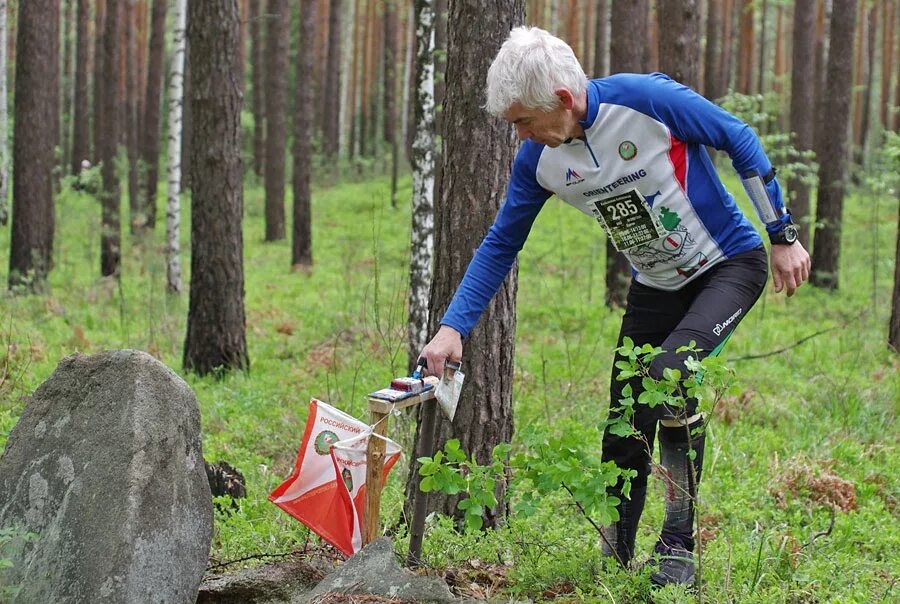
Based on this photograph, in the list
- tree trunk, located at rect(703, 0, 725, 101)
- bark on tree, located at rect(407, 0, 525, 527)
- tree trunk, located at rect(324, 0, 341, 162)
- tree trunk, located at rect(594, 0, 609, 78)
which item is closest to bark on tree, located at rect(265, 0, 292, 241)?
tree trunk, located at rect(324, 0, 341, 162)

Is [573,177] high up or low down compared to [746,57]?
down

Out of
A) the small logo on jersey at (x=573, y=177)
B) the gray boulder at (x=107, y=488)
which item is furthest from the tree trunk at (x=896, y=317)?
the gray boulder at (x=107, y=488)

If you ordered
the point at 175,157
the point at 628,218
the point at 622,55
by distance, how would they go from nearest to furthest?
the point at 628,218 → the point at 622,55 → the point at 175,157

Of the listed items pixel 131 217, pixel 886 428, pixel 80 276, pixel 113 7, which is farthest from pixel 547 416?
pixel 131 217

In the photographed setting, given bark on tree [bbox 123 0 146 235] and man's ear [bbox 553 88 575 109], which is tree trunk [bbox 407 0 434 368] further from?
bark on tree [bbox 123 0 146 235]

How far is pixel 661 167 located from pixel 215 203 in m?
6.14

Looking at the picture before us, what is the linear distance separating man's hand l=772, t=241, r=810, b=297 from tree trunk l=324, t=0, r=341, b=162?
19632 mm

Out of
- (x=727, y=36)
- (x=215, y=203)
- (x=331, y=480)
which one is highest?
(x=727, y=36)

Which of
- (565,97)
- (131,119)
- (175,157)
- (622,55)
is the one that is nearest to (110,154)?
(175,157)

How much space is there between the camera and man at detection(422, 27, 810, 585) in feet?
9.91

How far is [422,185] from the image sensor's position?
7297mm

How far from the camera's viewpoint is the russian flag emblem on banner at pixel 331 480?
10.7ft

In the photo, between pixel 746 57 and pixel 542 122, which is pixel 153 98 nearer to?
pixel 542 122

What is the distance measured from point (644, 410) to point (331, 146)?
28699mm
